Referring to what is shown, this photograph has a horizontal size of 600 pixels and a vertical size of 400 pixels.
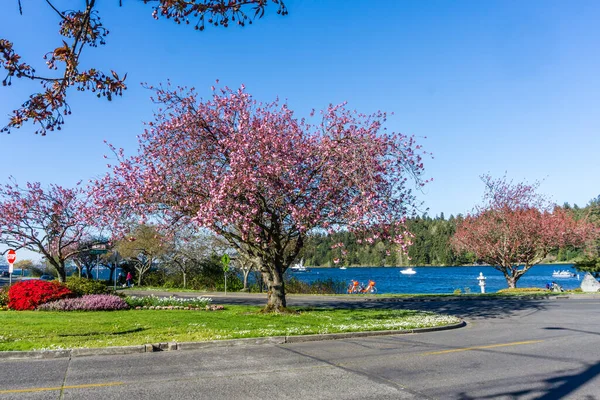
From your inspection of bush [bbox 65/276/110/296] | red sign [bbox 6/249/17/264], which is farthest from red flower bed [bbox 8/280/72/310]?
red sign [bbox 6/249/17/264]

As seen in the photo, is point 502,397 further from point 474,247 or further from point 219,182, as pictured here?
point 474,247

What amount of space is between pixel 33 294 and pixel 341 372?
52.3 feet

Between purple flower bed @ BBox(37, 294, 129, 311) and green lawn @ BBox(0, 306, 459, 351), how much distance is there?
1.16 m

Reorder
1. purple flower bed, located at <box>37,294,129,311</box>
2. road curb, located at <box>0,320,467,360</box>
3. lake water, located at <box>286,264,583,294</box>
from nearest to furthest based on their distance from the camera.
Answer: road curb, located at <box>0,320,467,360</box>, purple flower bed, located at <box>37,294,129,311</box>, lake water, located at <box>286,264,583,294</box>

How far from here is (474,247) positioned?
1465 inches

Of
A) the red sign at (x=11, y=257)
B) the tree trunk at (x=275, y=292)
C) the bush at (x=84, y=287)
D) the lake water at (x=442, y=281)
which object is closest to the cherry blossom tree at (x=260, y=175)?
the tree trunk at (x=275, y=292)

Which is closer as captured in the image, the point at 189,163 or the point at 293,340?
the point at 293,340

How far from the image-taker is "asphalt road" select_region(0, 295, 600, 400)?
6797mm

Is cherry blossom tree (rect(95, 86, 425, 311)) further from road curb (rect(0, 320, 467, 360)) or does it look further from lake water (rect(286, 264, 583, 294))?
lake water (rect(286, 264, 583, 294))

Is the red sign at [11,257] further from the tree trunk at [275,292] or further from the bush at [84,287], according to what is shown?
the tree trunk at [275,292]

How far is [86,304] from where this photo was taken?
18.8m

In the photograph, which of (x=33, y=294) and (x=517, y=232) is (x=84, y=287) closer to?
(x=33, y=294)

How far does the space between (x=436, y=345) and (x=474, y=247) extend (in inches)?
1108

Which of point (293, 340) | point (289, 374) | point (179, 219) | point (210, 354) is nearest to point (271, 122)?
point (179, 219)
